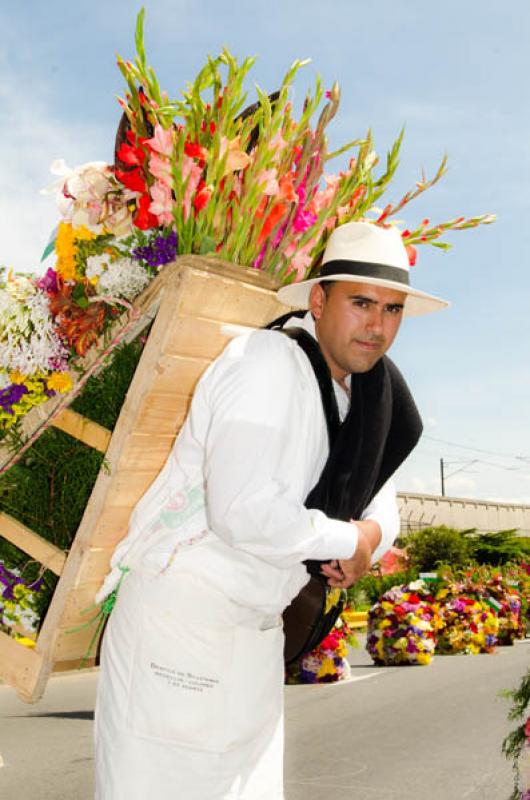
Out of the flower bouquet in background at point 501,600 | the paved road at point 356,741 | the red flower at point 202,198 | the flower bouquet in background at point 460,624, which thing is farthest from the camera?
the flower bouquet in background at point 501,600

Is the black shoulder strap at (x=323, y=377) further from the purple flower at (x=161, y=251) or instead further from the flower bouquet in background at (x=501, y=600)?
the flower bouquet in background at (x=501, y=600)

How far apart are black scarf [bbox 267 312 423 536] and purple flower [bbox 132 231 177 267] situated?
1.14ft

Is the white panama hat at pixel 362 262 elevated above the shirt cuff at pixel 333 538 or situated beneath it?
elevated above

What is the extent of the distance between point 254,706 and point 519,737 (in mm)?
1669

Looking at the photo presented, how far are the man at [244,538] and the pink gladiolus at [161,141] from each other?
524mm

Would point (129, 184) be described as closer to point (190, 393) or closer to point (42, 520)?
point (190, 393)

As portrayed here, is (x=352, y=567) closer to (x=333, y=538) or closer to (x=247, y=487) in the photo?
(x=333, y=538)

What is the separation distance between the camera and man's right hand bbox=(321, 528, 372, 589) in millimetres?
2629

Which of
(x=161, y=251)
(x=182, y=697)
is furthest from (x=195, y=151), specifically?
(x=182, y=697)

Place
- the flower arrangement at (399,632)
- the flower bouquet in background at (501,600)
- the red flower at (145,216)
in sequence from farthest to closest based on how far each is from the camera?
the flower bouquet in background at (501,600)
the flower arrangement at (399,632)
the red flower at (145,216)

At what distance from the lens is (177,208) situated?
276 centimetres

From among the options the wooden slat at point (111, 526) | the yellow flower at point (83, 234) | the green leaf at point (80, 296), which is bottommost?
the wooden slat at point (111, 526)

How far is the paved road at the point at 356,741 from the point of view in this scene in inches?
267

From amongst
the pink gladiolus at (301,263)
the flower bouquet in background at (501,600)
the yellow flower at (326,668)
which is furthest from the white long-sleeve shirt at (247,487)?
the flower bouquet in background at (501,600)
